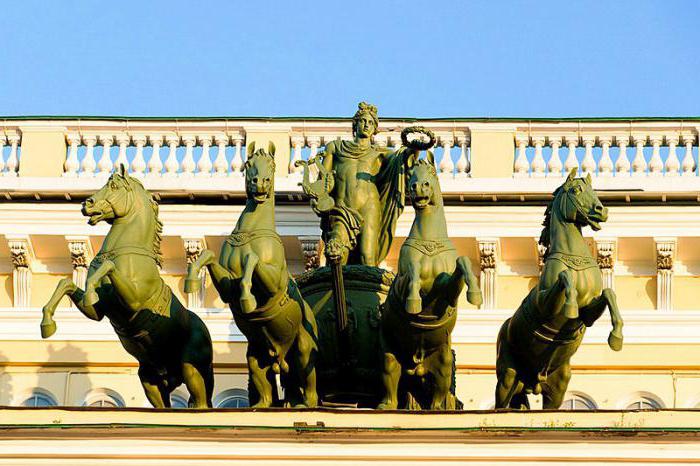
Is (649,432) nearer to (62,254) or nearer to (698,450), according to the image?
(698,450)

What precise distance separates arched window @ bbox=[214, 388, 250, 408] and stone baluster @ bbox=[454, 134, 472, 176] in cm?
366

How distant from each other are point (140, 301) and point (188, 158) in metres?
7.36

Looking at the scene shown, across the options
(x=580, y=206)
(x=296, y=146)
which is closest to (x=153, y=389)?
(x=580, y=206)

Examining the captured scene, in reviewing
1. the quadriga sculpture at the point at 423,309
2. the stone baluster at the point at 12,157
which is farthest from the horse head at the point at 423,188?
the stone baluster at the point at 12,157

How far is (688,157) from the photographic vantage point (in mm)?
38375

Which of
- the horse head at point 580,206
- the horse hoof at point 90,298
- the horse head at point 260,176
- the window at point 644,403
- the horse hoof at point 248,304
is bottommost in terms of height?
the window at point 644,403

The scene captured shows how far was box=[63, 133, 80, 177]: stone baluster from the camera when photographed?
38.6 m

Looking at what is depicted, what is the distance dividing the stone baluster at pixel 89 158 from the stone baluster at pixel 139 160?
1.55ft

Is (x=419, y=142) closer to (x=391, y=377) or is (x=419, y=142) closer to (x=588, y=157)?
(x=391, y=377)

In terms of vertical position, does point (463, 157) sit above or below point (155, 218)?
above

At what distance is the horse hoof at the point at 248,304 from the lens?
30.5 m

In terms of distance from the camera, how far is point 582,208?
3169cm

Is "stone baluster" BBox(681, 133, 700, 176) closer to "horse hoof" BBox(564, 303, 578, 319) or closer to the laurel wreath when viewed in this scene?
the laurel wreath

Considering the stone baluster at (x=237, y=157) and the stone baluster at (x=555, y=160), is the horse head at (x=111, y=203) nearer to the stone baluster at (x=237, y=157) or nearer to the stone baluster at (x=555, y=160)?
the stone baluster at (x=237, y=157)
